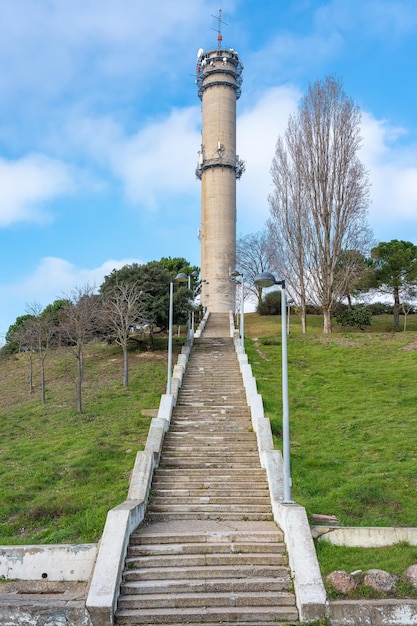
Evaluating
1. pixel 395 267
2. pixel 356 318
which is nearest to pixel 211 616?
pixel 356 318

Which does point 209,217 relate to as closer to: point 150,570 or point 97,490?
point 97,490

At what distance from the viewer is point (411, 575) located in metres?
7.93

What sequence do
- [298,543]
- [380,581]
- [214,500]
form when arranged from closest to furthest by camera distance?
[380,581]
[298,543]
[214,500]

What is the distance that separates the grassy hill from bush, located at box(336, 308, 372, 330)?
17.7ft

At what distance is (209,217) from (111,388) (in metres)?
25.2

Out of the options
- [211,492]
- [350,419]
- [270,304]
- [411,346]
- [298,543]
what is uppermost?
[270,304]

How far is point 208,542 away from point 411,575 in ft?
Answer: 10.9

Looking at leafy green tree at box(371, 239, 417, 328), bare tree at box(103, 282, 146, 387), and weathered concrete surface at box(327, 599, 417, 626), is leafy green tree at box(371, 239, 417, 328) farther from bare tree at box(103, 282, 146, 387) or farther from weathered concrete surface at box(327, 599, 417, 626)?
weathered concrete surface at box(327, 599, 417, 626)

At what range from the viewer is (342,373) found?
72.2ft

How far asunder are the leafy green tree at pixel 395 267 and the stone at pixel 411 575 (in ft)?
103

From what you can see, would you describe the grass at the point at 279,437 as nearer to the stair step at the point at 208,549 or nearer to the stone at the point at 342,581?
the stone at the point at 342,581

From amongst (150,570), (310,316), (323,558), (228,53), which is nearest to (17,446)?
(150,570)

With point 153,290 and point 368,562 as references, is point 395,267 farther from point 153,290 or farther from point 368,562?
point 368,562

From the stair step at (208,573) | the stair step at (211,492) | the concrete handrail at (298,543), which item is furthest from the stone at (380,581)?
the stair step at (211,492)
